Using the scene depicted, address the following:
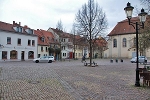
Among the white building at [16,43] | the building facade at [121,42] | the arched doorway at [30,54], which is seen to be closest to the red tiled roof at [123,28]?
the building facade at [121,42]

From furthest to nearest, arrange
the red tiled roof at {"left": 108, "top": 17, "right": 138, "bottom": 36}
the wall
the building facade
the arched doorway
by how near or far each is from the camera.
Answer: the red tiled roof at {"left": 108, "top": 17, "right": 138, "bottom": 36}
the building facade
the arched doorway
the wall

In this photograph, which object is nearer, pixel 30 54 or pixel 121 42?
pixel 30 54

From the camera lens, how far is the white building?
43.7 metres

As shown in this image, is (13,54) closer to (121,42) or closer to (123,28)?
(121,42)

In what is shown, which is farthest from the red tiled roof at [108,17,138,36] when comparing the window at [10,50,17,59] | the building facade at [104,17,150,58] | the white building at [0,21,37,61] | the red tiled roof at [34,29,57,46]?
the window at [10,50,17,59]

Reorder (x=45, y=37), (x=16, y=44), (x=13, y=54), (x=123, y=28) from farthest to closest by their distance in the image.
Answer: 1. (x=123, y=28)
2. (x=45, y=37)
3. (x=16, y=44)
4. (x=13, y=54)

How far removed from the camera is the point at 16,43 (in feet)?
155

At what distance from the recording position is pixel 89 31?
29500mm

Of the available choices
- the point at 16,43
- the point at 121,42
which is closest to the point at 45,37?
the point at 16,43

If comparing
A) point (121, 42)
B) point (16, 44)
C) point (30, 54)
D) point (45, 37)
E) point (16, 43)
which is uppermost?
point (45, 37)

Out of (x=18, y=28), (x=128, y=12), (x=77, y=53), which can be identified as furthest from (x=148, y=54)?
(x=128, y=12)

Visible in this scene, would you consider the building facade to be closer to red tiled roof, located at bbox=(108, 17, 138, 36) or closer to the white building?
red tiled roof, located at bbox=(108, 17, 138, 36)

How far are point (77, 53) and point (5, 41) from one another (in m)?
38.7

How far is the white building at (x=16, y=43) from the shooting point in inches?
1720
